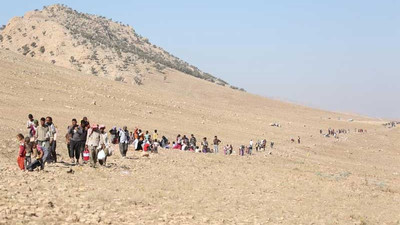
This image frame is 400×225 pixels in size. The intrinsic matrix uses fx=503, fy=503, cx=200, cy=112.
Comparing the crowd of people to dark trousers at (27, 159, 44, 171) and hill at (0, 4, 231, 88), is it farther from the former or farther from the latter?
hill at (0, 4, 231, 88)

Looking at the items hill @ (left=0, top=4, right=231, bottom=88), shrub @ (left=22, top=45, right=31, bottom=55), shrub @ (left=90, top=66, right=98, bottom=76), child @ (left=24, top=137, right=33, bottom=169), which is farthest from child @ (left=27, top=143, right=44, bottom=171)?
shrub @ (left=22, top=45, right=31, bottom=55)

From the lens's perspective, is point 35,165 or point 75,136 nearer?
point 35,165

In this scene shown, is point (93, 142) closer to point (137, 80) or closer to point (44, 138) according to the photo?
point (44, 138)

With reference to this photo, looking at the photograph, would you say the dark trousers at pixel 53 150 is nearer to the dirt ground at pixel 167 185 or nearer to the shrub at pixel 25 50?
the dirt ground at pixel 167 185

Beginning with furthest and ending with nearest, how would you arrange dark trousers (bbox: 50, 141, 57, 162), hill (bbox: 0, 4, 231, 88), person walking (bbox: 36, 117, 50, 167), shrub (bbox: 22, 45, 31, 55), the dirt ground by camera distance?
shrub (bbox: 22, 45, 31, 55) → hill (bbox: 0, 4, 231, 88) → dark trousers (bbox: 50, 141, 57, 162) → person walking (bbox: 36, 117, 50, 167) → the dirt ground

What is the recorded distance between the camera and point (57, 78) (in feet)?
154

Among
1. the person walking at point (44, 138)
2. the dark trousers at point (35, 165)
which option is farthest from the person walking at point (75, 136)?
the dark trousers at point (35, 165)

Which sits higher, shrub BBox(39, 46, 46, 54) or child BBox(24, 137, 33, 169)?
shrub BBox(39, 46, 46, 54)

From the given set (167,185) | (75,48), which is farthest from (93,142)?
(75,48)

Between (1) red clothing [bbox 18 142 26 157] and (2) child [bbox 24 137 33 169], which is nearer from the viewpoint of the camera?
(1) red clothing [bbox 18 142 26 157]

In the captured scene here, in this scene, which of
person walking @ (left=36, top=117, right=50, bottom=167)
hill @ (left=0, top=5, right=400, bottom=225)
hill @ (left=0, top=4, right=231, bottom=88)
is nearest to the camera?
hill @ (left=0, top=5, right=400, bottom=225)

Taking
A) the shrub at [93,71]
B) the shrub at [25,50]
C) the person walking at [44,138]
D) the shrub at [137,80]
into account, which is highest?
the shrub at [25,50]

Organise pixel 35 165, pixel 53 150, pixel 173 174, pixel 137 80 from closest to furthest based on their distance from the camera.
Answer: pixel 35 165 → pixel 53 150 → pixel 173 174 → pixel 137 80

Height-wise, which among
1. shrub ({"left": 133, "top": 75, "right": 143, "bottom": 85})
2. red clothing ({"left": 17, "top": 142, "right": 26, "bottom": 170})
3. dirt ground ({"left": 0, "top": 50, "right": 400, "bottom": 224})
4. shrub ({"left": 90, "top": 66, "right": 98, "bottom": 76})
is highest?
shrub ({"left": 90, "top": 66, "right": 98, "bottom": 76})
